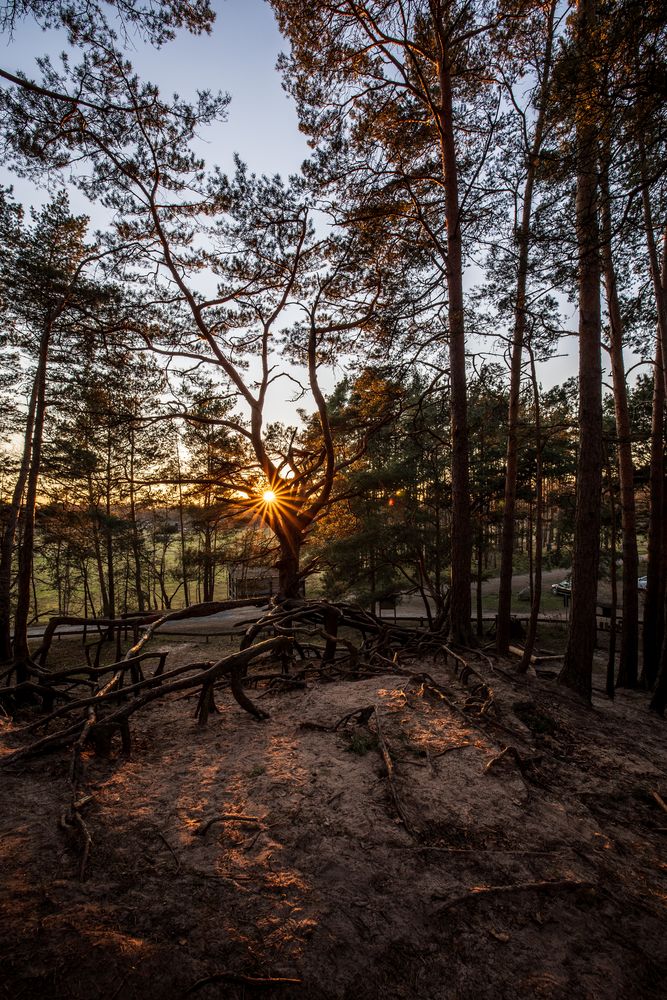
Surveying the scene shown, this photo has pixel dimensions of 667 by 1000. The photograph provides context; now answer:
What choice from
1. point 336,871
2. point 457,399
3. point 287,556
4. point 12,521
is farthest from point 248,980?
point 12,521

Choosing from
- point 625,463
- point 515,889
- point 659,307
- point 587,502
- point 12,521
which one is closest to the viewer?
point 515,889

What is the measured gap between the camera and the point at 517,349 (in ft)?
31.9

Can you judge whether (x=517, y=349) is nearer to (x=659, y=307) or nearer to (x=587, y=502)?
(x=659, y=307)

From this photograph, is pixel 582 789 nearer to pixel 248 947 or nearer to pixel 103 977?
pixel 248 947

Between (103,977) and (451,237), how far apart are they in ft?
35.2

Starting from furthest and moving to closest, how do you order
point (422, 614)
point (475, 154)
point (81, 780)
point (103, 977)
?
1. point (422, 614)
2. point (475, 154)
3. point (81, 780)
4. point (103, 977)

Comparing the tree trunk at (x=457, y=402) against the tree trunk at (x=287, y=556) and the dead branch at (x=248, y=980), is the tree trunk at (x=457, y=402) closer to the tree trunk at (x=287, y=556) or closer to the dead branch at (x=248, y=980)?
the tree trunk at (x=287, y=556)

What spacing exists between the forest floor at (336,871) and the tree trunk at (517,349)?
273 inches

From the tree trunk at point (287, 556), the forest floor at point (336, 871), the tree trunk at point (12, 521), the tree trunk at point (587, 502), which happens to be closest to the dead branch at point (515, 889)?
the forest floor at point (336, 871)

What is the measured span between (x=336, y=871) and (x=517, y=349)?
1059cm

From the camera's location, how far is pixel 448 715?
493cm

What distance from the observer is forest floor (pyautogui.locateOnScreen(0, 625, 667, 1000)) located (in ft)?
5.81

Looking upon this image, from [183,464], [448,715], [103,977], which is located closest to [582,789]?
[448,715]

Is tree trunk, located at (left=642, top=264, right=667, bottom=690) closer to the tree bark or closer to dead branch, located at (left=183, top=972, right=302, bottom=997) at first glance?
the tree bark
